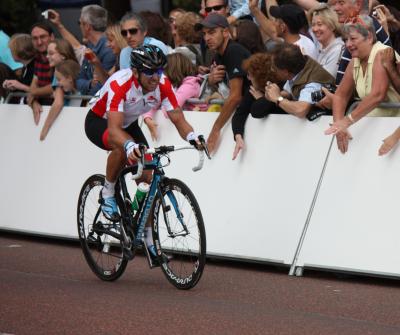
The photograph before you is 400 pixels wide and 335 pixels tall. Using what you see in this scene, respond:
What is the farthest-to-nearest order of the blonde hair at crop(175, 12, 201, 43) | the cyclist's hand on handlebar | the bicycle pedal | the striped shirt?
the blonde hair at crop(175, 12, 201, 43), the striped shirt, the bicycle pedal, the cyclist's hand on handlebar

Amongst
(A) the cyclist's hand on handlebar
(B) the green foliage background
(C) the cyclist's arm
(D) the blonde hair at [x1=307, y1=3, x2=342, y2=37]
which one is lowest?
(B) the green foliage background

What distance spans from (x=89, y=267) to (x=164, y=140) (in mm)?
1706

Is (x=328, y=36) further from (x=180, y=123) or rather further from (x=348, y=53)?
(x=180, y=123)

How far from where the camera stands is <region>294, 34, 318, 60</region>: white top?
38.1 ft

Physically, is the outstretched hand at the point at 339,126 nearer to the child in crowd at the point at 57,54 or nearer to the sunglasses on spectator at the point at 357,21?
the sunglasses on spectator at the point at 357,21

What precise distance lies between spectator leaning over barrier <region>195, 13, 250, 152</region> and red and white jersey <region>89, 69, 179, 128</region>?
121cm

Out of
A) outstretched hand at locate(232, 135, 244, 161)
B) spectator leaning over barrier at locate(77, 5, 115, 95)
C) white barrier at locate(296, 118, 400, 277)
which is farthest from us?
spectator leaning over barrier at locate(77, 5, 115, 95)

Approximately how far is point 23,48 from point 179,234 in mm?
6145

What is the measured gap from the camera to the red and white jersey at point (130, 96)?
388 inches

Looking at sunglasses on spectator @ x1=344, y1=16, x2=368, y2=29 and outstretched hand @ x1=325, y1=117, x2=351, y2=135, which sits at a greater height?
sunglasses on spectator @ x1=344, y1=16, x2=368, y2=29

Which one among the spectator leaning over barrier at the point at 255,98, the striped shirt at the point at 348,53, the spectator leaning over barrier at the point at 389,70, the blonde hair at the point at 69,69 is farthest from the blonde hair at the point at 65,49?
the spectator leaning over barrier at the point at 389,70

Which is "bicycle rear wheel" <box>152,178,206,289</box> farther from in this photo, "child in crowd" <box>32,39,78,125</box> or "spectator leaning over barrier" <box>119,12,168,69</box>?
"child in crowd" <box>32,39,78,125</box>


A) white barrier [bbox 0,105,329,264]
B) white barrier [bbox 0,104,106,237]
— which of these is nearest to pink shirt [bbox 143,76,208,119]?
white barrier [bbox 0,105,329,264]

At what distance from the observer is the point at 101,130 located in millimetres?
10508
